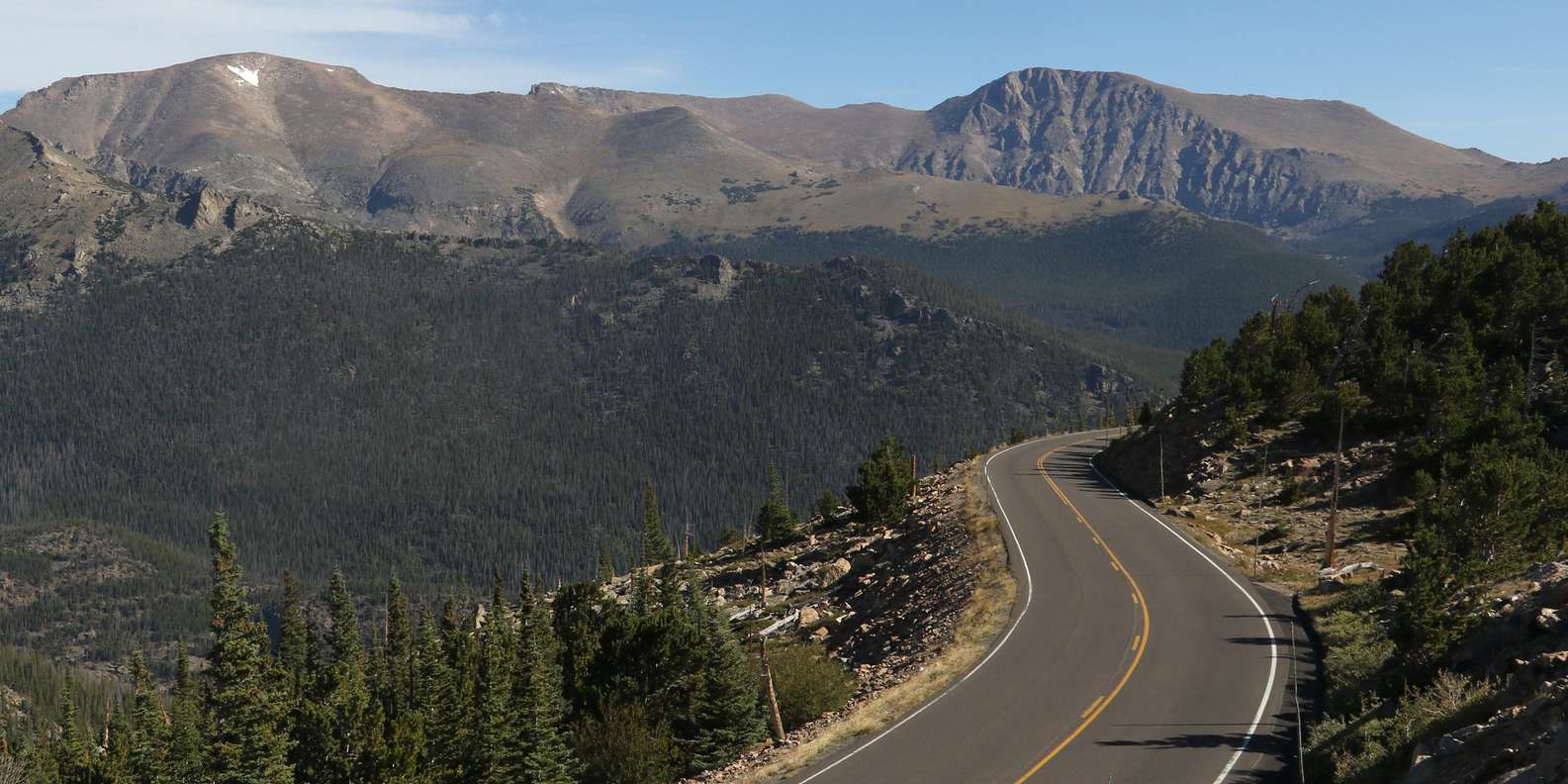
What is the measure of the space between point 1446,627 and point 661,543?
72.3 m

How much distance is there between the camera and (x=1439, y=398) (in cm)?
6719

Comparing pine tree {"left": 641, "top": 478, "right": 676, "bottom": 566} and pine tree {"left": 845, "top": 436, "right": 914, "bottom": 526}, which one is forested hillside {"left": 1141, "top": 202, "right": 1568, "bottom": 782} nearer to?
pine tree {"left": 845, "top": 436, "right": 914, "bottom": 526}

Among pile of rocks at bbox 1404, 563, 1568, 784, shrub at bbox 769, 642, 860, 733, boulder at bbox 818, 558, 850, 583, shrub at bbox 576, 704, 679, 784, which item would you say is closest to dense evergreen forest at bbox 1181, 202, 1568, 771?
pile of rocks at bbox 1404, 563, 1568, 784

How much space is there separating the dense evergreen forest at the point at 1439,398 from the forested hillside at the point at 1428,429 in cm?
10

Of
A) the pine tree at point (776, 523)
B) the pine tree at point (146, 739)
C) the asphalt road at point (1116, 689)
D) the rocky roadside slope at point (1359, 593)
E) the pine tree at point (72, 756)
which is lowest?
the pine tree at point (72, 756)

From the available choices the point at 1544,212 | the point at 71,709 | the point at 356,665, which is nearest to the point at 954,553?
the point at 356,665

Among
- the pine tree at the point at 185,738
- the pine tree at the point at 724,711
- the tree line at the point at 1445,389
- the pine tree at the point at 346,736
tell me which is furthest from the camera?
the pine tree at the point at 185,738

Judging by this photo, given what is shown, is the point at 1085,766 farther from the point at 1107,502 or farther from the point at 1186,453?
the point at 1186,453

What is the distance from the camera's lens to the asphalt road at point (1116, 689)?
3344 cm

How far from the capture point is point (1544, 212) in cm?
9569

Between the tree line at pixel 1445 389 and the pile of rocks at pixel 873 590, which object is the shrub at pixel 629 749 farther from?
the tree line at pixel 1445 389

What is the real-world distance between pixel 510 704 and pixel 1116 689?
30.9m

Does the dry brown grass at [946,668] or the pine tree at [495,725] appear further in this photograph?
the pine tree at [495,725]

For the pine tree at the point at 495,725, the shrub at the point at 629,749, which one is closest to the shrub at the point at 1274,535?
the shrub at the point at 629,749
